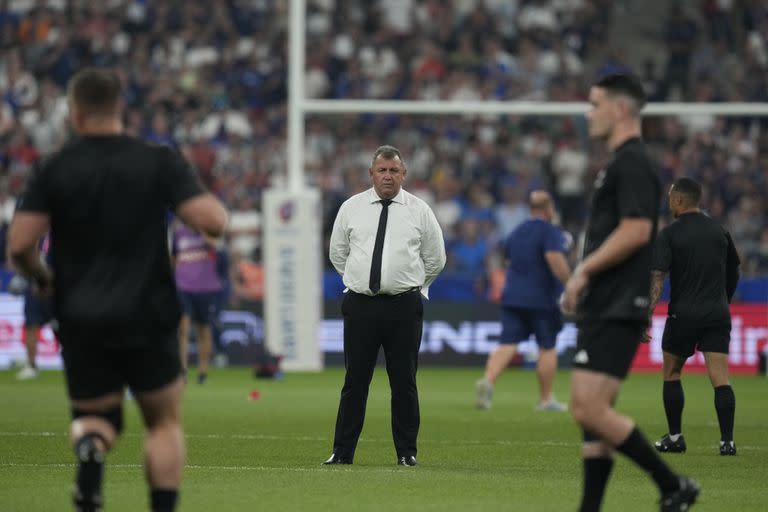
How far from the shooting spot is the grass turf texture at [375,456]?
9.49 m

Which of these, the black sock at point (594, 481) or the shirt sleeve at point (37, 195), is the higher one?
the shirt sleeve at point (37, 195)

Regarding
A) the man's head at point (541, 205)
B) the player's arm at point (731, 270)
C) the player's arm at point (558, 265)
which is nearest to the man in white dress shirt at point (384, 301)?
the player's arm at point (731, 270)

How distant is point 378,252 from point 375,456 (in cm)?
184

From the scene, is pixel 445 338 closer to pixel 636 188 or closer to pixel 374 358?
A: pixel 374 358

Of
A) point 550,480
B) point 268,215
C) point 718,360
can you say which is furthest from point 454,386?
point 550,480

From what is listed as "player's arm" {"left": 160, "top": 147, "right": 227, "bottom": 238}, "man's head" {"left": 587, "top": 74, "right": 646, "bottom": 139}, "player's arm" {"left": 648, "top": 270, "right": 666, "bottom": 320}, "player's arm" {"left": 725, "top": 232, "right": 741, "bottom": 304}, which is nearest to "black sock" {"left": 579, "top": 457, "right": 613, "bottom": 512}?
"man's head" {"left": 587, "top": 74, "right": 646, "bottom": 139}

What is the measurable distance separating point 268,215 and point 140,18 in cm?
1080

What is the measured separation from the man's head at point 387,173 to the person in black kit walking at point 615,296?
3.85 meters

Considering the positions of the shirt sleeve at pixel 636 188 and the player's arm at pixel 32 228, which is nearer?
the player's arm at pixel 32 228

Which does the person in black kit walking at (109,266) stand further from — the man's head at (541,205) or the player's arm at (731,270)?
A: the man's head at (541,205)

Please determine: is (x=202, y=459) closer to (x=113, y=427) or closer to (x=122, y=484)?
(x=122, y=484)

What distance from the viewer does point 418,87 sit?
1229 inches

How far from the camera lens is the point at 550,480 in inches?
419

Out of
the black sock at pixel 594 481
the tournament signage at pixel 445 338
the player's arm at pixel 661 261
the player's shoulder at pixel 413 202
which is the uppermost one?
the player's shoulder at pixel 413 202
